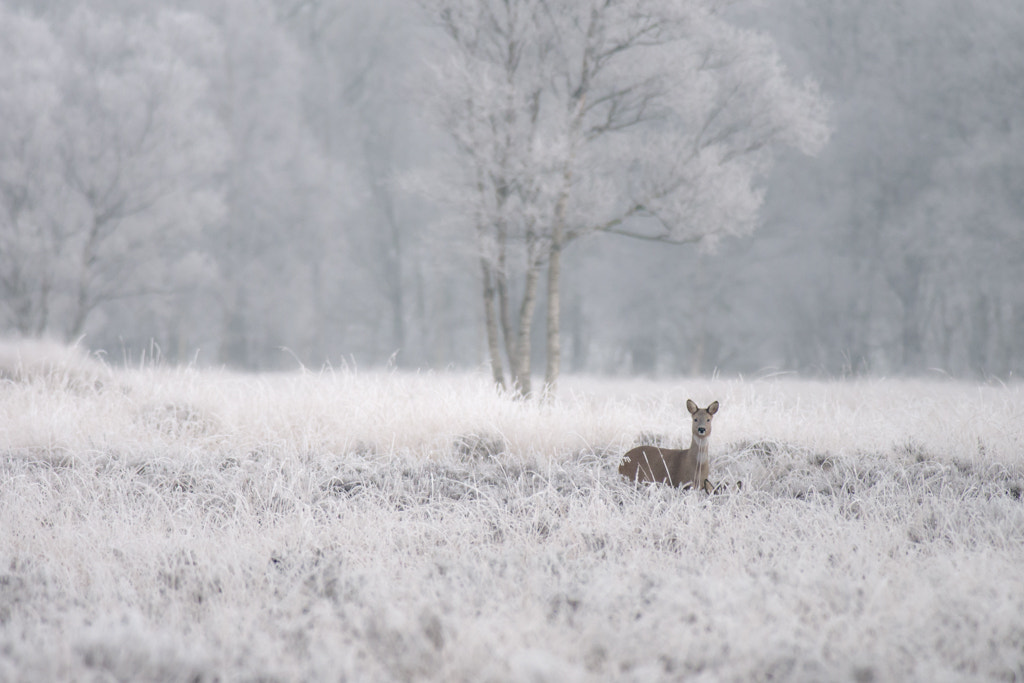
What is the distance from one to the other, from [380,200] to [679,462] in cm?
1862

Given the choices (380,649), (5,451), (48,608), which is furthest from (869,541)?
(5,451)

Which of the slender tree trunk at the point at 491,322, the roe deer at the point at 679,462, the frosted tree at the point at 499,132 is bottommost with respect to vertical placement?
the roe deer at the point at 679,462

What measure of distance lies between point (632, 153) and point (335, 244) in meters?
11.6

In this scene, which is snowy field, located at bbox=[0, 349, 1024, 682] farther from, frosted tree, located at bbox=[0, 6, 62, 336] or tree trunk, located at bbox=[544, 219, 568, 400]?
frosted tree, located at bbox=[0, 6, 62, 336]

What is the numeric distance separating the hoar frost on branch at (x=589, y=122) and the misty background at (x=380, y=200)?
1367 mm

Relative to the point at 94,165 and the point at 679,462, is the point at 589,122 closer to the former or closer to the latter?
the point at 679,462

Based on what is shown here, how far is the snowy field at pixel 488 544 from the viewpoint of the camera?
2.12 meters

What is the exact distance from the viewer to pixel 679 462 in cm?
417

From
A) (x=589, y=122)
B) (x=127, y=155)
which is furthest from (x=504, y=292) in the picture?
(x=127, y=155)

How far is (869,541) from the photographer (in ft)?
10.9

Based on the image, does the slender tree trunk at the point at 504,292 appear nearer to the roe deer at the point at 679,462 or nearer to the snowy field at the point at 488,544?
the snowy field at the point at 488,544

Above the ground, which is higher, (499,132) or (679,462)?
(499,132)

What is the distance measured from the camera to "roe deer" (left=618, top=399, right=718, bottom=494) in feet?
12.6

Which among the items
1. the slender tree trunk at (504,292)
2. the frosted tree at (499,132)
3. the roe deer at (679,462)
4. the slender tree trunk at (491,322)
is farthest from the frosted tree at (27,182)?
the roe deer at (679,462)
